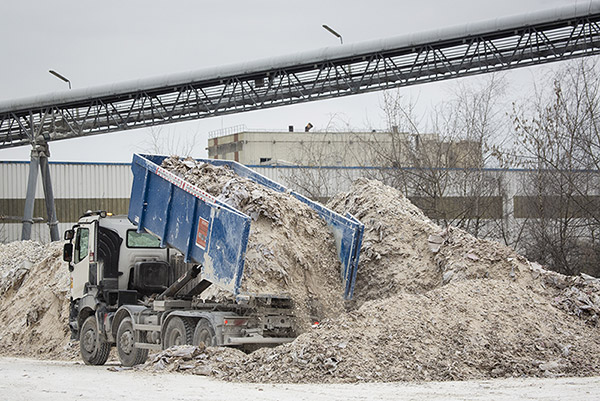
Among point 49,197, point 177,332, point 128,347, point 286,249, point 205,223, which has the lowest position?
point 128,347

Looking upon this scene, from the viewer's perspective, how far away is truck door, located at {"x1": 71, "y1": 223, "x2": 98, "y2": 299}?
14.3 meters

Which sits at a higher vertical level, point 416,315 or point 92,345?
point 416,315

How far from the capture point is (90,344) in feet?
47.2

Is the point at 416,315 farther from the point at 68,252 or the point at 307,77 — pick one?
the point at 307,77

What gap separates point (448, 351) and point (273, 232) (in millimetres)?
3310

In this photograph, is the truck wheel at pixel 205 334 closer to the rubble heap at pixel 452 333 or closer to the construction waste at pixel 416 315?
the construction waste at pixel 416 315

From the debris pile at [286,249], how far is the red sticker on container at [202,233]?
Result: 51 cm

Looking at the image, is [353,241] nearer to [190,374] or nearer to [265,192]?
[265,192]

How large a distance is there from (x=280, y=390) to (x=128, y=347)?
199 inches

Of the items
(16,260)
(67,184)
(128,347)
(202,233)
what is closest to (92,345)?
(128,347)

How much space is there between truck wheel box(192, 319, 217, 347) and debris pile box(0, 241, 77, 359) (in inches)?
248

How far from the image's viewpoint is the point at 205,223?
1155 centimetres

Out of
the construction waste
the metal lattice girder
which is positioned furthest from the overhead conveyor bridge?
the construction waste

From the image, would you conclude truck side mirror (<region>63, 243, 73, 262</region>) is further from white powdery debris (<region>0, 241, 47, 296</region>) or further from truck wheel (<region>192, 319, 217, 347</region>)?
white powdery debris (<region>0, 241, 47, 296</region>)
